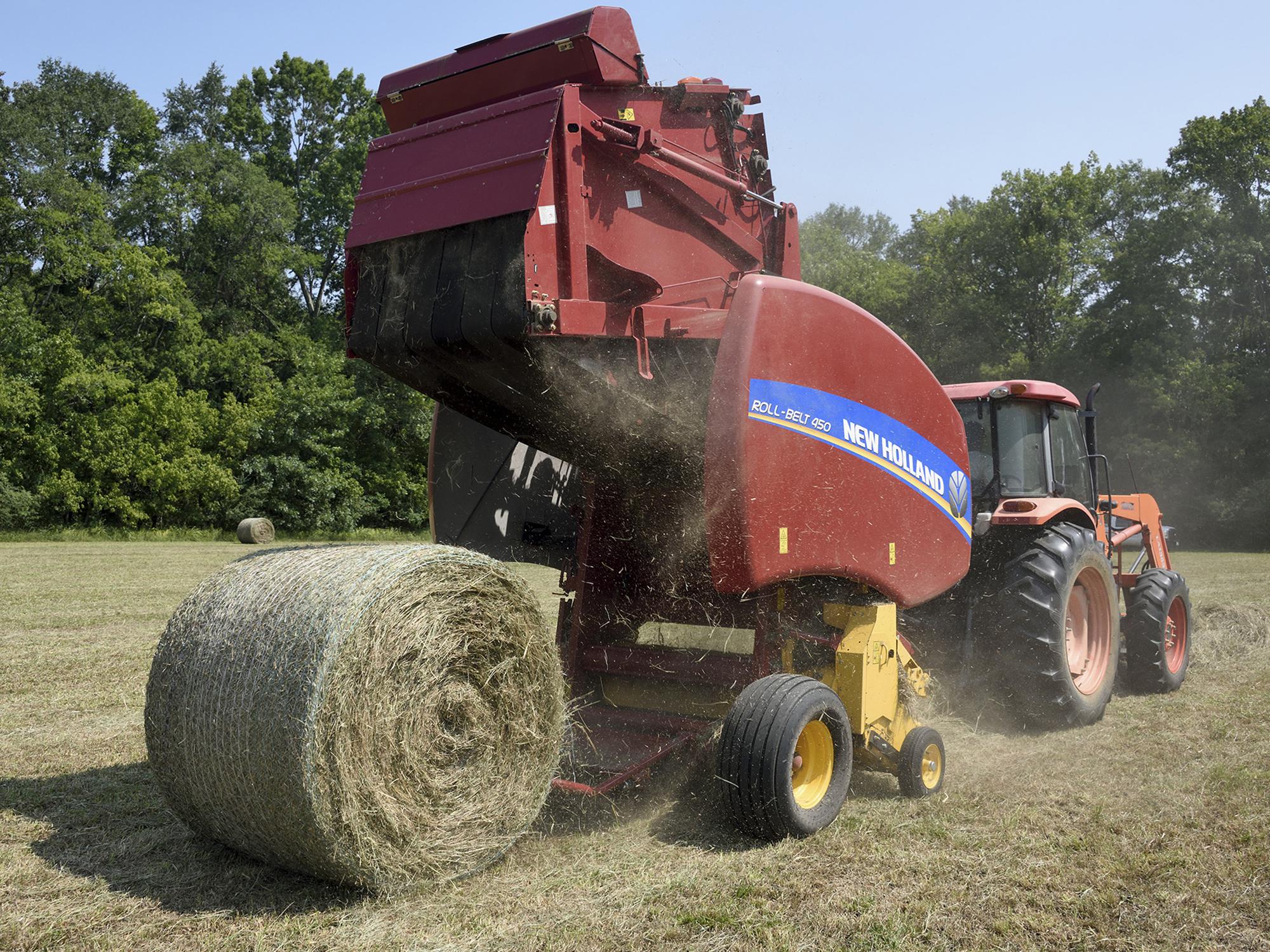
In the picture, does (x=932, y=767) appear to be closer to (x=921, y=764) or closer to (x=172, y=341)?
(x=921, y=764)

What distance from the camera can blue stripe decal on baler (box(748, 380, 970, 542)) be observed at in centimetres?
411

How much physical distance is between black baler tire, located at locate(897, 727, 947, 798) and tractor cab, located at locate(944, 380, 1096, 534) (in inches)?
81.5

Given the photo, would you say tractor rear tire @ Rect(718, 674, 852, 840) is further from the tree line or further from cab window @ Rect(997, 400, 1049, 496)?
the tree line

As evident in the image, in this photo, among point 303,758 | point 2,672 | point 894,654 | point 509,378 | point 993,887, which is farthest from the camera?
point 2,672

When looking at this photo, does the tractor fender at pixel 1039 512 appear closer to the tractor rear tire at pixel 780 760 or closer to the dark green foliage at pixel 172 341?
the tractor rear tire at pixel 780 760

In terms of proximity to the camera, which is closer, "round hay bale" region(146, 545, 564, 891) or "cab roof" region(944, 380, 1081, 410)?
"round hay bale" region(146, 545, 564, 891)

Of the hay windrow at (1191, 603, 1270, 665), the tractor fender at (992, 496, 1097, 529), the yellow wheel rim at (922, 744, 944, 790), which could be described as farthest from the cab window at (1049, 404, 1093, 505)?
the yellow wheel rim at (922, 744, 944, 790)

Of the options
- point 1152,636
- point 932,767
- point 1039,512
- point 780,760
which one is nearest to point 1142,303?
point 1152,636

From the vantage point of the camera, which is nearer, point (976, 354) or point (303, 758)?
point (303, 758)

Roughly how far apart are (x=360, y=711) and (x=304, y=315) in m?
32.7

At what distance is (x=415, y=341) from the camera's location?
4270 millimetres

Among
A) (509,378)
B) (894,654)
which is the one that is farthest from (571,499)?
(894,654)

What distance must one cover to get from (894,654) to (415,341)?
8.10 ft

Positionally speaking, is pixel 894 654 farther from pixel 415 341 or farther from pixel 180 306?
pixel 180 306
